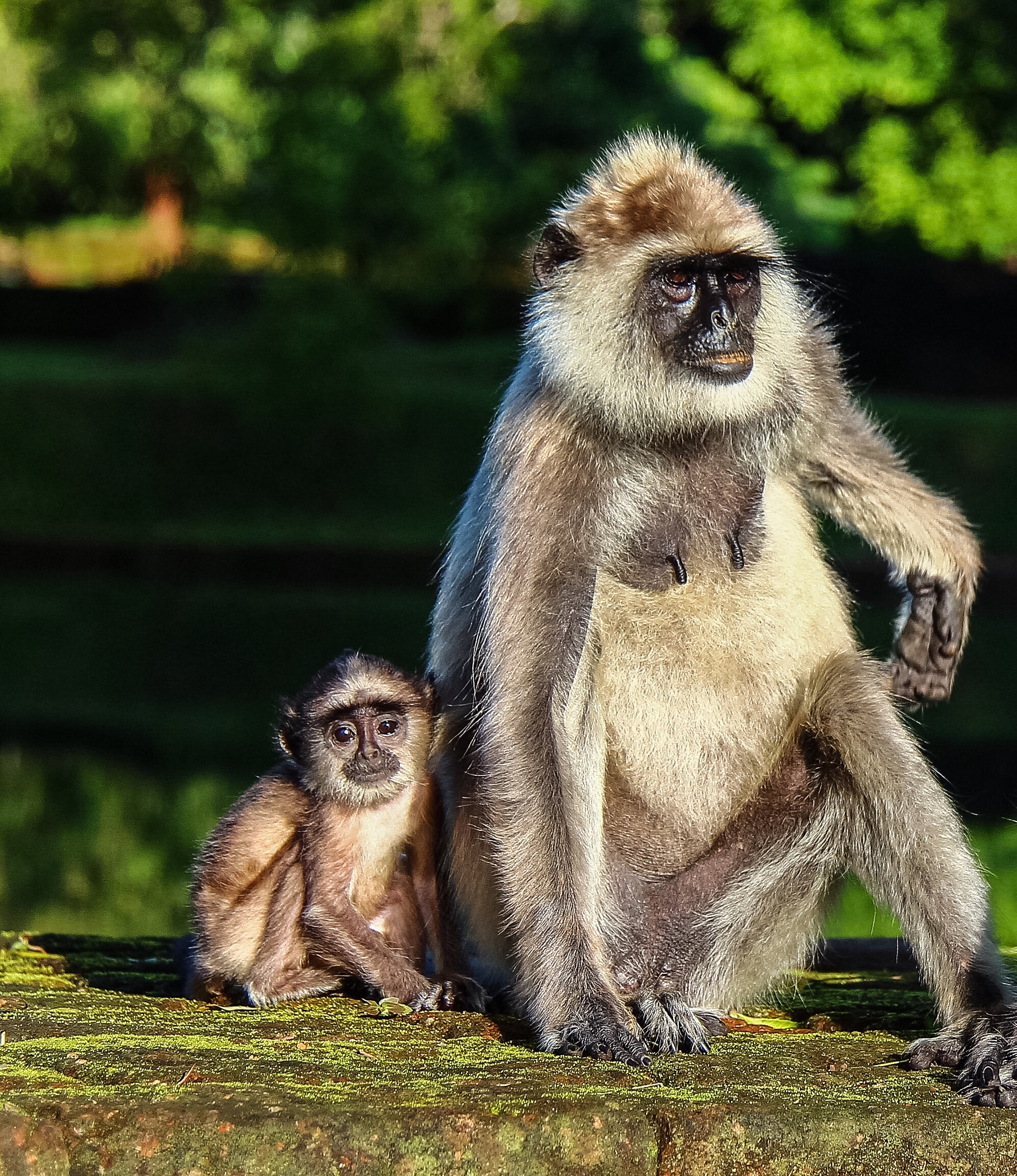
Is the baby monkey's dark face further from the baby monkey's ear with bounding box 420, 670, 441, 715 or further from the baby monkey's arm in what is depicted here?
the baby monkey's arm

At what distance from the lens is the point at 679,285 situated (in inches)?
174

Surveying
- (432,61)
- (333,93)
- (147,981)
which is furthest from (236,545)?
(147,981)

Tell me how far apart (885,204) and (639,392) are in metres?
33.5

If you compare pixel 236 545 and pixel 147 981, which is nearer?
pixel 147 981

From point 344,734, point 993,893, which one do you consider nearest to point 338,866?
point 344,734

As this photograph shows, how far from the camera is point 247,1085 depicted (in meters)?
3.12

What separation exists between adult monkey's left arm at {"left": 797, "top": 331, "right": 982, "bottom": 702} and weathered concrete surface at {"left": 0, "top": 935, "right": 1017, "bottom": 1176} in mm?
1285

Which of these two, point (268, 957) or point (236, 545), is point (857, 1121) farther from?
point (236, 545)

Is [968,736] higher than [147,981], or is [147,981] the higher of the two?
[968,736]

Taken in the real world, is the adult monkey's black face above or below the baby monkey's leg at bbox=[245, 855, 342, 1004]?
above

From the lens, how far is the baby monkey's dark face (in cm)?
446

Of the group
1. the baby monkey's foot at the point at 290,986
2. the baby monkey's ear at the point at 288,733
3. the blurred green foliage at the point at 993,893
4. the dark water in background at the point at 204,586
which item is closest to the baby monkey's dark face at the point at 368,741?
the baby monkey's ear at the point at 288,733

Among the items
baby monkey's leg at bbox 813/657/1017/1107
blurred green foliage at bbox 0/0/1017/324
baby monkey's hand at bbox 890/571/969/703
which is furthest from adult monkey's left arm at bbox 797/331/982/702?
blurred green foliage at bbox 0/0/1017/324

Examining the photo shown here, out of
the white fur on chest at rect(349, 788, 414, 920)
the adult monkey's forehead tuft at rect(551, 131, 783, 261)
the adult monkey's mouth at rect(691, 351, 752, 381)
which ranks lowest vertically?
the white fur on chest at rect(349, 788, 414, 920)
